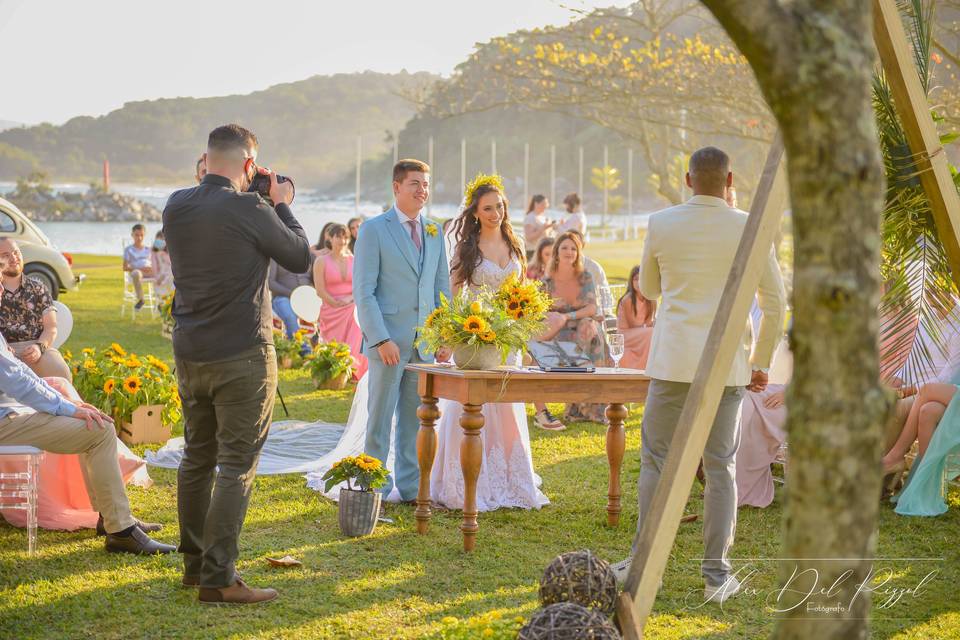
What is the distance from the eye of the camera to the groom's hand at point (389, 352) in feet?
20.9

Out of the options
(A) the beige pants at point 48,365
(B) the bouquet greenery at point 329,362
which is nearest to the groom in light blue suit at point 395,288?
(A) the beige pants at point 48,365

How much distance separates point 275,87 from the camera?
370 feet

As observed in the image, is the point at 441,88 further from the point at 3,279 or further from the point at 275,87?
the point at 275,87

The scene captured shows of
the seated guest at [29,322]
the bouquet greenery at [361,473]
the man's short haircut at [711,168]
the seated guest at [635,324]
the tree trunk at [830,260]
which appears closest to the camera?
the tree trunk at [830,260]

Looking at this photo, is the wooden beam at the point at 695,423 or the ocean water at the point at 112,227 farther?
the ocean water at the point at 112,227

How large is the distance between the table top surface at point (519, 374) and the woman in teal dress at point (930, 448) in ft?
6.87

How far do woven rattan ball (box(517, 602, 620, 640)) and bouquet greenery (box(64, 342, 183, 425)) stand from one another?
5.71 metres

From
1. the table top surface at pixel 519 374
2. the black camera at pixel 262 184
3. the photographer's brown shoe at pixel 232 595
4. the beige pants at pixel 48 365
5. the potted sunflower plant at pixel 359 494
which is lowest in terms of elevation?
the photographer's brown shoe at pixel 232 595

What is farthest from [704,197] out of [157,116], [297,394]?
[157,116]

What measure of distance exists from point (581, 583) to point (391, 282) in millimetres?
3051

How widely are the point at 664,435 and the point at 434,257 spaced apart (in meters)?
2.40

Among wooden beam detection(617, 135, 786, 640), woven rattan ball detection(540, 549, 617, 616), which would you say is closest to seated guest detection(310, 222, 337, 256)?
woven rattan ball detection(540, 549, 617, 616)

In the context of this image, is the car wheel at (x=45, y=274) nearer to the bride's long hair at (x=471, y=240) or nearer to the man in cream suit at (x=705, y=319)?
the bride's long hair at (x=471, y=240)

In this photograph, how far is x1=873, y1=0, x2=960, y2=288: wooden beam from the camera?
443 cm
